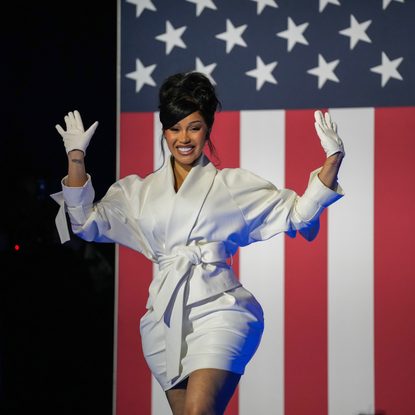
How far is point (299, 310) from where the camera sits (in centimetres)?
271

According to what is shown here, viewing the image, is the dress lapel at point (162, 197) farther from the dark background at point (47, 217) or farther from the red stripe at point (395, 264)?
the red stripe at point (395, 264)

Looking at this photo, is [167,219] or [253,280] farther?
[253,280]

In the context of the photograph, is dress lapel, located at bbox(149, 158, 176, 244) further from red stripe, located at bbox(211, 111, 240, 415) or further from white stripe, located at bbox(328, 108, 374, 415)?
white stripe, located at bbox(328, 108, 374, 415)

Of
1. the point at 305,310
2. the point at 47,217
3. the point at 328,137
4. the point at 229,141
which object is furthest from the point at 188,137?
the point at 305,310

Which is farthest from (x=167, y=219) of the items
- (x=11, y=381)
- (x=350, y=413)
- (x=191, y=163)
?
(x=350, y=413)

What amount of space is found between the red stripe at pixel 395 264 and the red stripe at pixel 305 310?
29cm

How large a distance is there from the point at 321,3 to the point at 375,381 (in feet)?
6.82

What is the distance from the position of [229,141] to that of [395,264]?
111 cm

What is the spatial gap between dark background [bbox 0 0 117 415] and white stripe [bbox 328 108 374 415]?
125 centimetres

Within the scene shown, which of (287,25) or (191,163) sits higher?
(287,25)

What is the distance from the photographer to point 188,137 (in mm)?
1763

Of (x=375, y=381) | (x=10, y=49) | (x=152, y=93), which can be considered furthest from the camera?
(x=152, y=93)

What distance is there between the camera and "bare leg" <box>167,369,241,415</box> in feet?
4.83

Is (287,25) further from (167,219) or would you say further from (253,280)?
(167,219)
